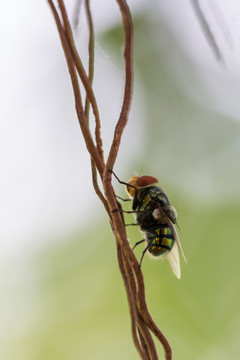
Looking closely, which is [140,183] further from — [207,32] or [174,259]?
[207,32]

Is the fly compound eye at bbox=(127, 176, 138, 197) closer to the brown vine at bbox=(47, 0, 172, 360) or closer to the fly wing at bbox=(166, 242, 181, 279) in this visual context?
the fly wing at bbox=(166, 242, 181, 279)

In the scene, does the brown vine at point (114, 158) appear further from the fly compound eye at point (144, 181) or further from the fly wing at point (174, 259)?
the fly wing at point (174, 259)

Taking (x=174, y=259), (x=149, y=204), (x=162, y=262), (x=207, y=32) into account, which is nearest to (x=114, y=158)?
(x=207, y=32)

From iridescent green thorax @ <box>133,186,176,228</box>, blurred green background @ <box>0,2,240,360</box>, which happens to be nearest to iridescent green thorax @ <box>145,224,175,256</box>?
iridescent green thorax @ <box>133,186,176,228</box>

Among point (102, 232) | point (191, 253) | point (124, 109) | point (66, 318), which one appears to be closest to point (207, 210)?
point (191, 253)

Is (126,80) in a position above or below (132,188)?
above
